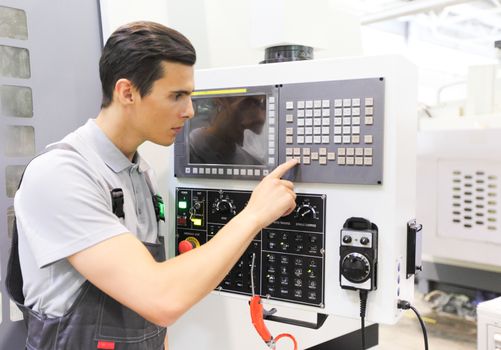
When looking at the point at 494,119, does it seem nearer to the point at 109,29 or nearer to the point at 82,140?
the point at 109,29

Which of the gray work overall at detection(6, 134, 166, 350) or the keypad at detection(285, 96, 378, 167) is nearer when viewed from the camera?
the gray work overall at detection(6, 134, 166, 350)

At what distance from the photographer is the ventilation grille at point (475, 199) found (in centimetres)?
204

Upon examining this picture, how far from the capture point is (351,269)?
0.95 metres

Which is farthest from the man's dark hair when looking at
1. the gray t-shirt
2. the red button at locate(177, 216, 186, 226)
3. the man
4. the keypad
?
the red button at locate(177, 216, 186, 226)

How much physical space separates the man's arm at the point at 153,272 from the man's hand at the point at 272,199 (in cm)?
7

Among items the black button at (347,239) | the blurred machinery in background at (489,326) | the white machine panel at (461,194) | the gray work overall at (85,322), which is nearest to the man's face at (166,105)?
the gray work overall at (85,322)

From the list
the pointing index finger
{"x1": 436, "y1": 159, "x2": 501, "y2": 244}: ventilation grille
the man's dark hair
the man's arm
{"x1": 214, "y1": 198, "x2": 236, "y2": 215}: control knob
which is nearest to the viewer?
the man's arm

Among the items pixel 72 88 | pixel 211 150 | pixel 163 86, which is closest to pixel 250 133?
pixel 211 150

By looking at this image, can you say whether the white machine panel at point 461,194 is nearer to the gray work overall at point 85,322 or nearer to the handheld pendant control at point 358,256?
the handheld pendant control at point 358,256

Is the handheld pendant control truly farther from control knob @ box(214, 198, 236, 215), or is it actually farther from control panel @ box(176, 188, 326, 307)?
control knob @ box(214, 198, 236, 215)

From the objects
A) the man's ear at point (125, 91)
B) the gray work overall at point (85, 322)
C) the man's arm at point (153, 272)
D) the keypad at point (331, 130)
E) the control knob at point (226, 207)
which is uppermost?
the man's ear at point (125, 91)

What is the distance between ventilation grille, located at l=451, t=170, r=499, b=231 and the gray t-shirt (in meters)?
1.64

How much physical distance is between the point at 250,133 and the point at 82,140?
35 cm

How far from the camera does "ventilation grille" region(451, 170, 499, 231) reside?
6.68 feet
